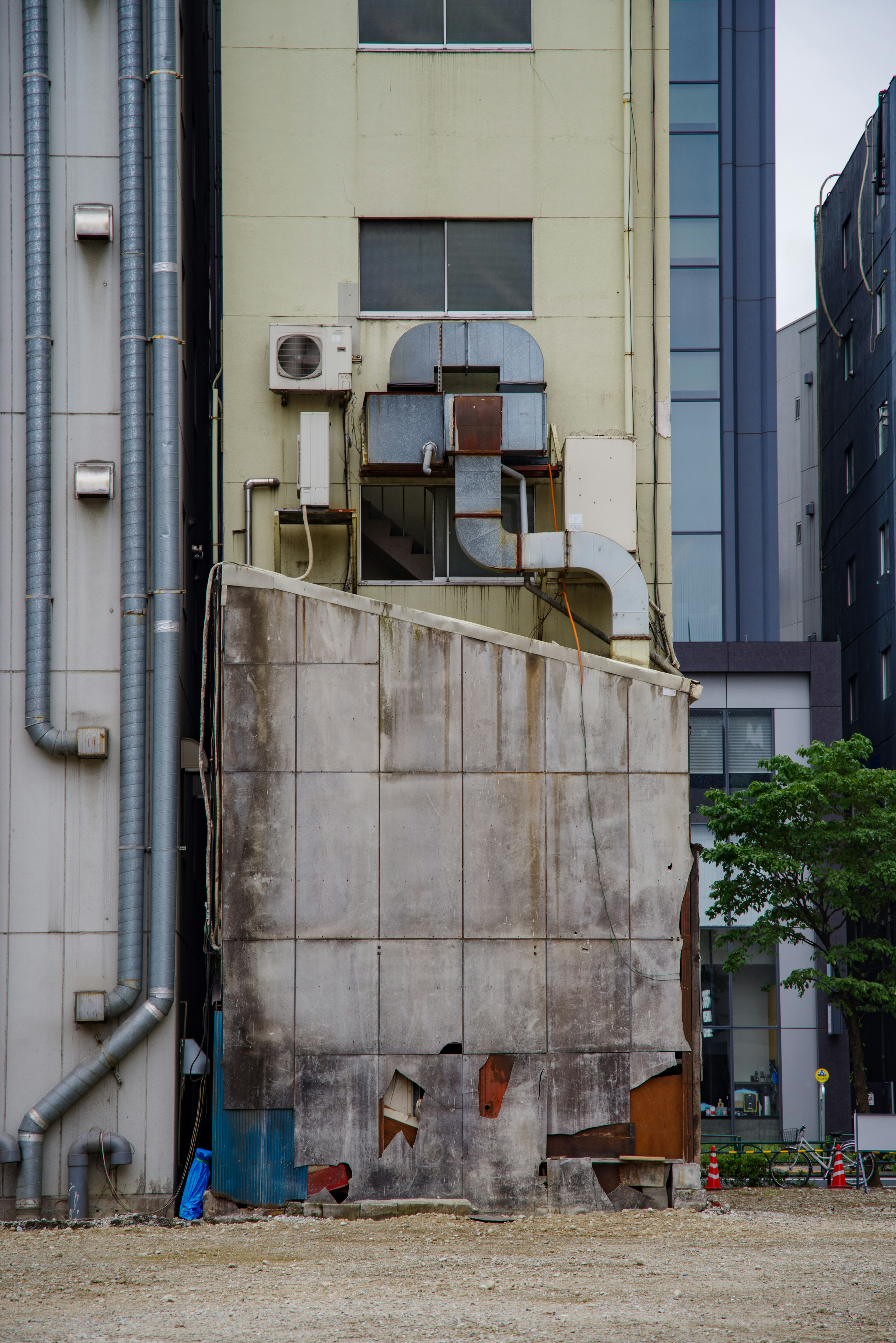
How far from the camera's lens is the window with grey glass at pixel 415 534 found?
778 inches

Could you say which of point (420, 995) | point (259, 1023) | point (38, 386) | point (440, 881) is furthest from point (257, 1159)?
point (38, 386)

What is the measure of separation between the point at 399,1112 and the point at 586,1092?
2248mm

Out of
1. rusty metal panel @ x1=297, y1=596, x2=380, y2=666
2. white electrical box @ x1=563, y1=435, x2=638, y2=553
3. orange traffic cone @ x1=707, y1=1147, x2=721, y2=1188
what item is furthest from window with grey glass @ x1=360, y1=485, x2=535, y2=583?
orange traffic cone @ x1=707, y1=1147, x2=721, y2=1188

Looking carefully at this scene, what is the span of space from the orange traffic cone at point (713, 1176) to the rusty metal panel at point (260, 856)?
29.9 feet

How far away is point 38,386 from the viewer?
705 inches

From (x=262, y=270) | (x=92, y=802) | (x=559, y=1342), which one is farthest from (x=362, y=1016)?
(x=262, y=270)

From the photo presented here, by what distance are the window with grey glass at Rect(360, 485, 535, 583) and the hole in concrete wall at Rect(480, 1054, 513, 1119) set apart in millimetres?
6735

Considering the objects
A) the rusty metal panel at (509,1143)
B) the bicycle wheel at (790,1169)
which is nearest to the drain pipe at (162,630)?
the rusty metal panel at (509,1143)

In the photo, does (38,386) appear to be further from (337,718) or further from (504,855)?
(504,855)

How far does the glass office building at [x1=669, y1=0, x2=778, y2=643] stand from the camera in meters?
41.5

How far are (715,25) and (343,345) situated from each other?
1171 inches

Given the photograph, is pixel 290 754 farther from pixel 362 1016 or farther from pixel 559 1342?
pixel 559 1342

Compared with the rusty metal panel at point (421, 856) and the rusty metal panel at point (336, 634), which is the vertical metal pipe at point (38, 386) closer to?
the rusty metal panel at point (336, 634)

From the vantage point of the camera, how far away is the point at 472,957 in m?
16.8
